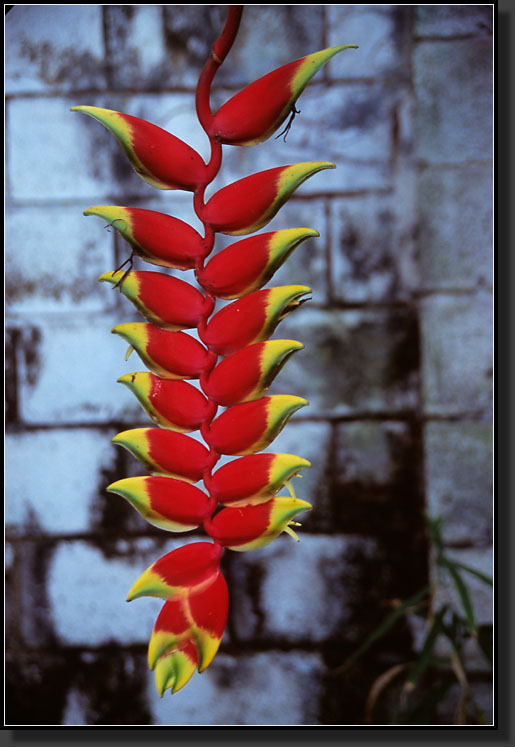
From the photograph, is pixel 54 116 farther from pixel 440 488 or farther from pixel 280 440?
pixel 440 488

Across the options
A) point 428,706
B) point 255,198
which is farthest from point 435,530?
point 255,198

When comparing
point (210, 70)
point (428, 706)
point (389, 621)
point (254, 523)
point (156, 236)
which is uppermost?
point (210, 70)

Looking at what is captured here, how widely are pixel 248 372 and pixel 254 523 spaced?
110 millimetres

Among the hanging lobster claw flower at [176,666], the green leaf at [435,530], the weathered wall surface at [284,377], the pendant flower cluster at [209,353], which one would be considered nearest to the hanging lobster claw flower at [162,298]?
the pendant flower cluster at [209,353]

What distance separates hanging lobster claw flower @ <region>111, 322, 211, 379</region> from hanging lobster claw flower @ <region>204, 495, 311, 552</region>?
0.11 m

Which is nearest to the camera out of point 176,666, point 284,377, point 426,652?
point 176,666

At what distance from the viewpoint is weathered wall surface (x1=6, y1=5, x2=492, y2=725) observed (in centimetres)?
76

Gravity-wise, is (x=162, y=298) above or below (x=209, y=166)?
below

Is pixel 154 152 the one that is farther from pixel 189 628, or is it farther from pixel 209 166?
pixel 189 628

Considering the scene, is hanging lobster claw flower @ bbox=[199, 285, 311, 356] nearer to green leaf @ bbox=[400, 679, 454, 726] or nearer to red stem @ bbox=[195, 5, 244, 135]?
red stem @ bbox=[195, 5, 244, 135]

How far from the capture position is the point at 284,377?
788 mm

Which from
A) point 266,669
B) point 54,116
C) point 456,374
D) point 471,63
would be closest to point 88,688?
point 266,669

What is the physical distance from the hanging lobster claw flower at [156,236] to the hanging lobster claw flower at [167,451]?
0.13 meters

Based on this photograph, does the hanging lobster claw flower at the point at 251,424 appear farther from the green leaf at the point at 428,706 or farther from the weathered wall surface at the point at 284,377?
the green leaf at the point at 428,706
